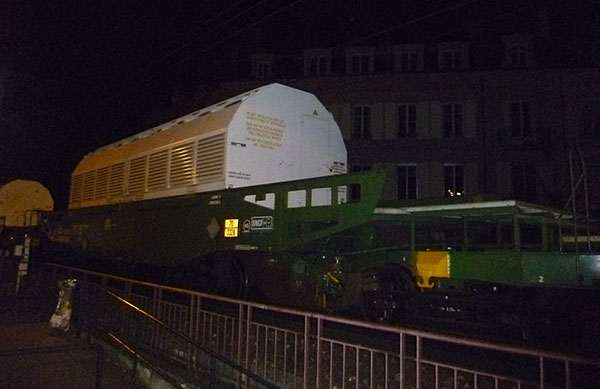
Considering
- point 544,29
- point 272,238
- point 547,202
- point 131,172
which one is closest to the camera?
point 272,238

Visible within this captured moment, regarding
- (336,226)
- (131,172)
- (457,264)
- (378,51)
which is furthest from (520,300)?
(378,51)

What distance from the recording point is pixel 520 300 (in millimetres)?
7855

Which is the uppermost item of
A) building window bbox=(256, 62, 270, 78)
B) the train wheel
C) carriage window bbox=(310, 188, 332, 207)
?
building window bbox=(256, 62, 270, 78)

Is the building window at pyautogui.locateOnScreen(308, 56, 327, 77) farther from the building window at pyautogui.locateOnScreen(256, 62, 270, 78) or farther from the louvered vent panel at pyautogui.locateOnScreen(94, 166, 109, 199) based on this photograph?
the louvered vent panel at pyautogui.locateOnScreen(94, 166, 109, 199)

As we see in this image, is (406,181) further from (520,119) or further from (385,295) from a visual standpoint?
(385,295)

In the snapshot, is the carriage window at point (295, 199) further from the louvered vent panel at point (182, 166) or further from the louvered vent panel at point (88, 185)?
the louvered vent panel at point (88, 185)

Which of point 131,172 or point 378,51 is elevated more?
point 378,51

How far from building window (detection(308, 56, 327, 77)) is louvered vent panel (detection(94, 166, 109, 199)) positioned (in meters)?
15.5

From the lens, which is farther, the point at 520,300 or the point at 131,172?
the point at 131,172

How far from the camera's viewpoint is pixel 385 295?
29.7ft

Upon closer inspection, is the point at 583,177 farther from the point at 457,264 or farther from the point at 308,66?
the point at 308,66

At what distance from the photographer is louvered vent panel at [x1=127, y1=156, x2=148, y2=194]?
43.4 feet

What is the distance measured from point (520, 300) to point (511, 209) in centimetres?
139

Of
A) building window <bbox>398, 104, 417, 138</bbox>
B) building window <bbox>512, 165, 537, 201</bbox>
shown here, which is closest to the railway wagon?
building window <bbox>512, 165, 537, 201</bbox>
